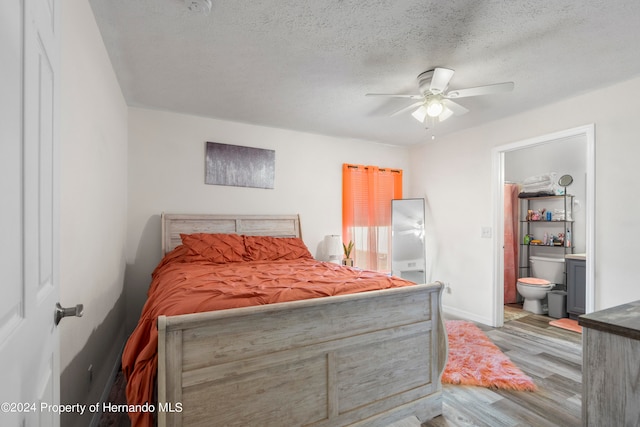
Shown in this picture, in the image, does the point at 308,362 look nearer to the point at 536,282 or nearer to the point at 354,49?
the point at 354,49

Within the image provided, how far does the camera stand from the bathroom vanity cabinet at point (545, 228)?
4.52 metres

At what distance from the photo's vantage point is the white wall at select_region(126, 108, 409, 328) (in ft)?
11.0

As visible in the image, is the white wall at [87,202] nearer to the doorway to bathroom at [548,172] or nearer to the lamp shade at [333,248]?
the lamp shade at [333,248]

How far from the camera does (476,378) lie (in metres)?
2.46

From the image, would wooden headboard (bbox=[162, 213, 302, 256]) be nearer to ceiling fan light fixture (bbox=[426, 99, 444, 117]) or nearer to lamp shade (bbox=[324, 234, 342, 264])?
lamp shade (bbox=[324, 234, 342, 264])

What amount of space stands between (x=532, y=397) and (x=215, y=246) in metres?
2.98

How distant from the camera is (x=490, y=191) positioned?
3828mm

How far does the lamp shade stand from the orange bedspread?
4.16 ft

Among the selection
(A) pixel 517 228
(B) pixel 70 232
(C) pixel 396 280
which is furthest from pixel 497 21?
(A) pixel 517 228

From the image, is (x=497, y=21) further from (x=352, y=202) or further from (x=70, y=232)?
(x=352, y=202)

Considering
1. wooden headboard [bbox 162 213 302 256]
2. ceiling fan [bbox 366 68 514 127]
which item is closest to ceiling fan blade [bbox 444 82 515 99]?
ceiling fan [bbox 366 68 514 127]

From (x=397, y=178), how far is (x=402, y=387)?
11.8ft

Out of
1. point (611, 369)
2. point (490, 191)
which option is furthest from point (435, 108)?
point (611, 369)

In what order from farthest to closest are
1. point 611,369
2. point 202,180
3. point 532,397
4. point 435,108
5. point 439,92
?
point 202,180 → point 435,108 → point 439,92 → point 532,397 → point 611,369
